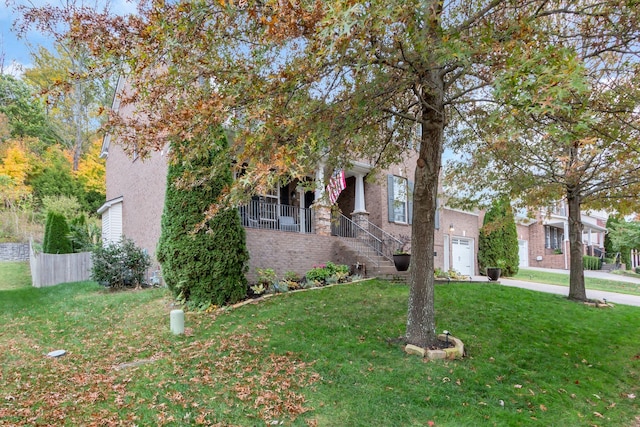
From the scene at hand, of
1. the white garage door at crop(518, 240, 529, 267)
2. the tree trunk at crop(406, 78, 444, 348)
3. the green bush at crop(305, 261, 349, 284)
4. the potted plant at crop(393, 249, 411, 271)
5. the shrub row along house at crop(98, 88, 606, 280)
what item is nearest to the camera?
the tree trunk at crop(406, 78, 444, 348)

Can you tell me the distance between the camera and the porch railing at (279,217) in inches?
458

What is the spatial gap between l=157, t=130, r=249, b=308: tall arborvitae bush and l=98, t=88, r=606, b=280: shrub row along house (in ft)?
6.03

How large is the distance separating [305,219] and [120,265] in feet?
18.9

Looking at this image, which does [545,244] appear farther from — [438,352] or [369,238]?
[438,352]

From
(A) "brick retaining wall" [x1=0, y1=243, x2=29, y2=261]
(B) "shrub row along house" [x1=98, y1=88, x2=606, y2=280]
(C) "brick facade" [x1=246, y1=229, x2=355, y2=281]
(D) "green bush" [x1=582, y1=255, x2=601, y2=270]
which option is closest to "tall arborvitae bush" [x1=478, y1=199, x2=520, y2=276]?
(B) "shrub row along house" [x1=98, y1=88, x2=606, y2=280]

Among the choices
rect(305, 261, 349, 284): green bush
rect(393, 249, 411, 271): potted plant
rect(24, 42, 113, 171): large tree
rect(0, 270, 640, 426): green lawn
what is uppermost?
rect(24, 42, 113, 171): large tree

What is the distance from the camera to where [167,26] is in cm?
400

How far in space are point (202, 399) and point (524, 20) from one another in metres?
5.38

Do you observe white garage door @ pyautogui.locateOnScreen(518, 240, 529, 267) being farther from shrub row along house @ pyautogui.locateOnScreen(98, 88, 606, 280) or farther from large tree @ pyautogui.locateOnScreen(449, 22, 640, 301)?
large tree @ pyautogui.locateOnScreen(449, 22, 640, 301)

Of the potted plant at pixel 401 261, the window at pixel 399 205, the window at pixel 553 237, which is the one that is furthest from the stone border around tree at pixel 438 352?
the window at pixel 553 237

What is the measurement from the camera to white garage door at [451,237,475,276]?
59.2 feet

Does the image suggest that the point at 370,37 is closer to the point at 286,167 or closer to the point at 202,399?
the point at 286,167

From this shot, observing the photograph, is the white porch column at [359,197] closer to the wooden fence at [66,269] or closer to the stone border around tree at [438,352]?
the stone border around tree at [438,352]

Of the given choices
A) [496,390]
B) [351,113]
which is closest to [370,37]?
[351,113]
